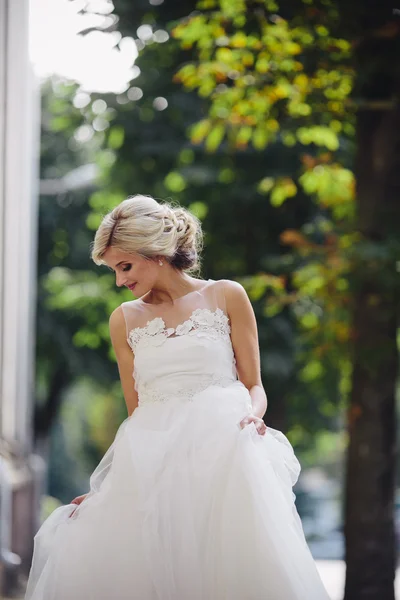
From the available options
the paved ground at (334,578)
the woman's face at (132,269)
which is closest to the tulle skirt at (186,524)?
the woman's face at (132,269)

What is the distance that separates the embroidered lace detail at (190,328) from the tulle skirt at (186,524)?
27 cm

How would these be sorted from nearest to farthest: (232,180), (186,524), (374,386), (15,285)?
(186,524) < (374,386) < (15,285) < (232,180)

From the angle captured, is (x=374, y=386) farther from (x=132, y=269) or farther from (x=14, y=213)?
(x=132, y=269)

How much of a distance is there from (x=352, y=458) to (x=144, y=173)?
4821 mm

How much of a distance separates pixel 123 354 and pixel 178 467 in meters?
0.58

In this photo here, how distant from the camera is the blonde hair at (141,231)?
3.59 metres

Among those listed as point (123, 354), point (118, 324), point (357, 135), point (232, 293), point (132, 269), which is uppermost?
point (357, 135)

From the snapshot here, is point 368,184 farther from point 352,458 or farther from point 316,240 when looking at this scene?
point 316,240

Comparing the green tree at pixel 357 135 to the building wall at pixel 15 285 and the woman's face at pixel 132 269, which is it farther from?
the woman's face at pixel 132 269

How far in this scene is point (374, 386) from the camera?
750 centimetres

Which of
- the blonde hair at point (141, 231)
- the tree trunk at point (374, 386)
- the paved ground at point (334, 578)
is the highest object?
the blonde hair at point (141, 231)

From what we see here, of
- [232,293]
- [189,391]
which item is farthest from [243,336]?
[189,391]

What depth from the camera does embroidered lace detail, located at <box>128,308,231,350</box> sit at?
3.72 metres

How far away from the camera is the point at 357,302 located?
24.6 feet
